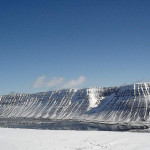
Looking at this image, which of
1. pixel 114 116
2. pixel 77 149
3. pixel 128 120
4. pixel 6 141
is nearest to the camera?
pixel 77 149

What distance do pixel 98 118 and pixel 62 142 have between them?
495 ft

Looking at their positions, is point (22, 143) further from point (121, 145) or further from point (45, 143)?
point (121, 145)

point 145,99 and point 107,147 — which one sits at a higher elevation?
point 145,99

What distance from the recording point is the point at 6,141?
138 ft

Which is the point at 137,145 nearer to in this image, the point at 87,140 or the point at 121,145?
the point at 121,145

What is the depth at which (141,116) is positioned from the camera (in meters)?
174

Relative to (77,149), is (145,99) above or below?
above

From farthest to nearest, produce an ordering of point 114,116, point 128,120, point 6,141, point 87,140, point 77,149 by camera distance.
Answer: point 114,116, point 128,120, point 87,140, point 6,141, point 77,149

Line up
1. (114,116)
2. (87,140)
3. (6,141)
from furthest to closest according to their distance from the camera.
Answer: (114,116) < (87,140) < (6,141)

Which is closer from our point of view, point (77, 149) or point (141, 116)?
point (77, 149)

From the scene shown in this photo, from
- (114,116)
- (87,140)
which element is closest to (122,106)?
(114,116)

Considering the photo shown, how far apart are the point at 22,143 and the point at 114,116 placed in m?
150

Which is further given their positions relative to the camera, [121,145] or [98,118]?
[98,118]

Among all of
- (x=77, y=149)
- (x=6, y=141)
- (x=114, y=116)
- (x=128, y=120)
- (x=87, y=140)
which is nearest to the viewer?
(x=77, y=149)
